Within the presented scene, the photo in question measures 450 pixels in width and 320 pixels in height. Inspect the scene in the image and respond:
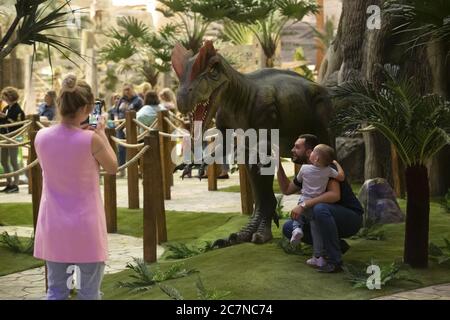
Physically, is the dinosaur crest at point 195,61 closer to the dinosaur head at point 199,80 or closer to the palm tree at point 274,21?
the dinosaur head at point 199,80

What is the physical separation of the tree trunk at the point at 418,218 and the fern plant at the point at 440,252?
16cm

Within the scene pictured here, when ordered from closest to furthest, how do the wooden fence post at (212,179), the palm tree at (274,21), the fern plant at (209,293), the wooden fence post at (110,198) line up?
the fern plant at (209,293)
the wooden fence post at (110,198)
the wooden fence post at (212,179)
the palm tree at (274,21)

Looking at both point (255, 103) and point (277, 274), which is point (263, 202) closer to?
point (255, 103)

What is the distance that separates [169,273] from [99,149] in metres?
1.73

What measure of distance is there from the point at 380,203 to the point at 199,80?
2078 mm

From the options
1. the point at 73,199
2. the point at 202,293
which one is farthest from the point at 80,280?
the point at 202,293

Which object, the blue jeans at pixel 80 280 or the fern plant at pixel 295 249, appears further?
the fern plant at pixel 295 249

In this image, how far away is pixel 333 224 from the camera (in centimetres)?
505

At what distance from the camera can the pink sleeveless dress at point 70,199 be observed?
12.4 feet

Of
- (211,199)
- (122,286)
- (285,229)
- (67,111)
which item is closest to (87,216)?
(67,111)

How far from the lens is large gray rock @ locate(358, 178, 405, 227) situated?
6.96 meters

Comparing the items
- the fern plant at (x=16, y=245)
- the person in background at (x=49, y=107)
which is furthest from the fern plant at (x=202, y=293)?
the person in background at (x=49, y=107)

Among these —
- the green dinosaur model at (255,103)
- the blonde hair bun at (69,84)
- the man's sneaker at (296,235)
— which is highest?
the blonde hair bun at (69,84)

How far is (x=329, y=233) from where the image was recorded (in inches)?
199
